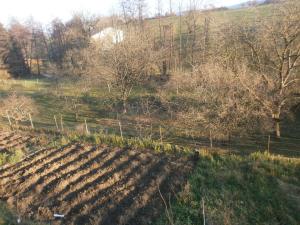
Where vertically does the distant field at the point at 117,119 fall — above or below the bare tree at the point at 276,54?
below

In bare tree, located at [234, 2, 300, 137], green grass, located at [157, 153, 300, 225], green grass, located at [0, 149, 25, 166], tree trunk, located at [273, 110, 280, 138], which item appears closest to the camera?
green grass, located at [157, 153, 300, 225]

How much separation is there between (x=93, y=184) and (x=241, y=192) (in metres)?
5.74

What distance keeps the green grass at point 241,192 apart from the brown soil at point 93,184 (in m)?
0.67

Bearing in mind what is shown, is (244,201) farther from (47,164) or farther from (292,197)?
(47,164)

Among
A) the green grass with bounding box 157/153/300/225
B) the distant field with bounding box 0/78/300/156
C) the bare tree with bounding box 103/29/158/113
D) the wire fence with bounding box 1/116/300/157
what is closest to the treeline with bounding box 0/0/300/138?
the bare tree with bounding box 103/29/158/113

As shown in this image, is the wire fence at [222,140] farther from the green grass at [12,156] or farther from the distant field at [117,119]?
the green grass at [12,156]

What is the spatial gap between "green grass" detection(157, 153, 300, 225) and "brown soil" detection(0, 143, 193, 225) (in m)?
0.67

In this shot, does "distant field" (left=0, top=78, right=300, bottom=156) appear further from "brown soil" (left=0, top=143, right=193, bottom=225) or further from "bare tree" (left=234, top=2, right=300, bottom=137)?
"brown soil" (left=0, top=143, right=193, bottom=225)

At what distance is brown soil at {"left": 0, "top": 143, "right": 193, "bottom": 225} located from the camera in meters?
9.46

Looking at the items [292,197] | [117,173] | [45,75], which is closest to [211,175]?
[292,197]

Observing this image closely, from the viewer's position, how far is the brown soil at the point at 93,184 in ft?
31.0

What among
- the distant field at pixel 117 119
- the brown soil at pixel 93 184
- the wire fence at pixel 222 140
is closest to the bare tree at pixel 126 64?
the distant field at pixel 117 119

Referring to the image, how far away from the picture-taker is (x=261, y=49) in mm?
18734

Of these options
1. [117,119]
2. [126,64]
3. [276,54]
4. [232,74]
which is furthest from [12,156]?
[276,54]
